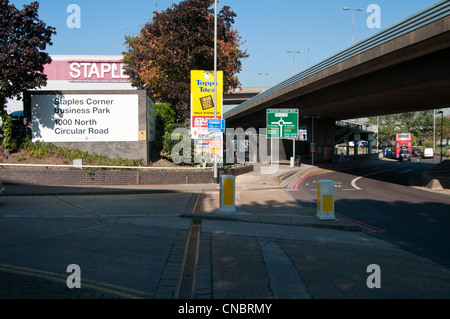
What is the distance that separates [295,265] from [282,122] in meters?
27.4

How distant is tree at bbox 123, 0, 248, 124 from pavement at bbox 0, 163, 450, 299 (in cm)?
1465

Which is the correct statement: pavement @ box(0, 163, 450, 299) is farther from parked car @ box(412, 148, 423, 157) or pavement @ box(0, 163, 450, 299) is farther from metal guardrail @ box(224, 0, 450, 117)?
parked car @ box(412, 148, 423, 157)

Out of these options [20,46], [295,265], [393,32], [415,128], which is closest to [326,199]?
[295,265]

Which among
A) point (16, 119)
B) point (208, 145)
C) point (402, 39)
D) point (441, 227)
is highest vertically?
point (402, 39)

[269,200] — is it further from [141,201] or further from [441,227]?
[441,227]

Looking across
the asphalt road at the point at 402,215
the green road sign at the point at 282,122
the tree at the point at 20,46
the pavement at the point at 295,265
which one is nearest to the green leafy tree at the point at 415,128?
the green road sign at the point at 282,122

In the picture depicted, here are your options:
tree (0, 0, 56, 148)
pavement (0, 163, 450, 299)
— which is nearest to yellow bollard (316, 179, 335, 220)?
pavement (0, 163, 450, 299)

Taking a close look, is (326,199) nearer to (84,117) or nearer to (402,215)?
(402,215)

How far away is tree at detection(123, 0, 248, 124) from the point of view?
23547mm

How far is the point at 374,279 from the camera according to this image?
5.72m

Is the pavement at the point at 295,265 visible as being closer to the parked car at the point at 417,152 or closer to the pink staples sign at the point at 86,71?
the pink staples sign at the point at 86,71

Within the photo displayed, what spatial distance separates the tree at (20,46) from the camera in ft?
58.0
